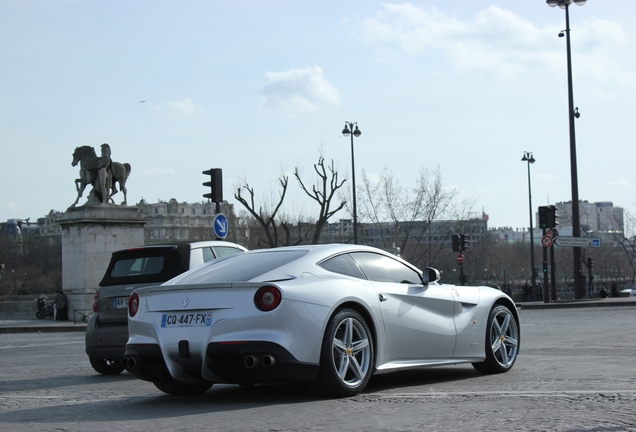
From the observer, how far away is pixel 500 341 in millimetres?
9625

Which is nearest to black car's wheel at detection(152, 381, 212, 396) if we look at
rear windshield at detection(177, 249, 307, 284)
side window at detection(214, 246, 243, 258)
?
rear windshield at detection(177, 249, 307, 284)

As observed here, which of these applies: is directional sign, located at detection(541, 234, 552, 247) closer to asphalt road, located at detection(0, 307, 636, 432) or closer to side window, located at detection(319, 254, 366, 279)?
asphalt road, located at detection(0, 307, 636, 432)

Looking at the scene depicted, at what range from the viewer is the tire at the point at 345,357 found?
24.2 ft

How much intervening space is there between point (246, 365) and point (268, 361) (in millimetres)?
170

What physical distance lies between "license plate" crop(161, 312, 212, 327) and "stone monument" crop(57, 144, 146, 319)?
2422cm

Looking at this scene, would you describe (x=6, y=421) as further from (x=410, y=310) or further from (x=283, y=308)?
(x=410, y=310)

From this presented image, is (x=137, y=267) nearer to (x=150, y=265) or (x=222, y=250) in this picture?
(x=150, y=265)

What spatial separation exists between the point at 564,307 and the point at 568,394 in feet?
88.4

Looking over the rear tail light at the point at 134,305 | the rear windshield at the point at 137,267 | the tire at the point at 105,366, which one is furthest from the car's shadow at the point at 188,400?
the rear windshield at the point at 137,267

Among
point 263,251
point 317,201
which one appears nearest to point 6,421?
point 263,251

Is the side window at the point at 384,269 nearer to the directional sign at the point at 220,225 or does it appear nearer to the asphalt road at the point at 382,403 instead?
the asphalt road at the point at 382,403

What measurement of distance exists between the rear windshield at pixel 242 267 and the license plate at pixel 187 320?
0.36m

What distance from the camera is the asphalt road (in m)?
6.07

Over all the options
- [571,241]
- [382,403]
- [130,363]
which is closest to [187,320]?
[130,363]
